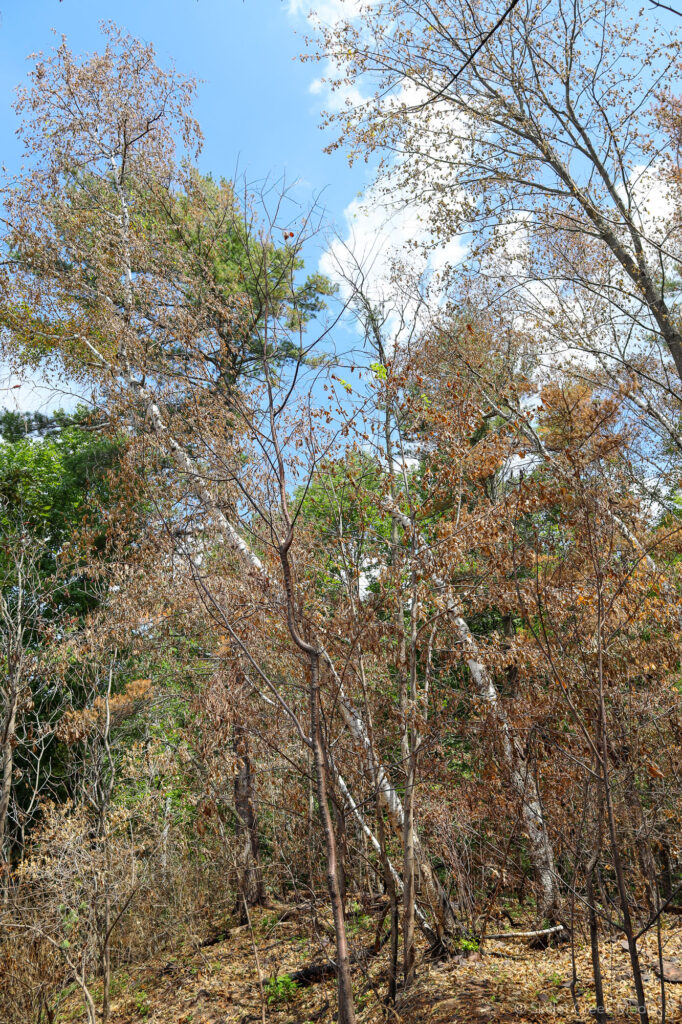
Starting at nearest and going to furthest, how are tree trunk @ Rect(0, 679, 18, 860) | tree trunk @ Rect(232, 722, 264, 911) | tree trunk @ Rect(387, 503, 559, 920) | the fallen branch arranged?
tree trunk @ Rect(387, 503, 559, 920), the fallen branch, tree trunk @ Rect(232, 722, 264, 911), tree trunk @ Rect(0, 679, 18, 860)

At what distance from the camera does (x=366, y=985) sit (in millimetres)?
5516

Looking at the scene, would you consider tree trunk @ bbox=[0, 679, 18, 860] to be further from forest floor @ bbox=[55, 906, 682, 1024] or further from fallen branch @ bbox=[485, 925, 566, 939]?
fallen branch @ bbox=[485, 925, 566, 939]

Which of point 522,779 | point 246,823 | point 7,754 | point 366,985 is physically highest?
point 7,754

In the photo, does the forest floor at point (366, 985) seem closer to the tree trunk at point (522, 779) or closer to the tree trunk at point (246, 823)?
the tree trunk at point (246, 823)

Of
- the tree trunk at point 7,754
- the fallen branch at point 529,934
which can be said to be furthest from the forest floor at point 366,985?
the tree trunk at point 7,754

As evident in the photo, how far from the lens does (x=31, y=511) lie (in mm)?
14875

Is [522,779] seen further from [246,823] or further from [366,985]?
[246,823]

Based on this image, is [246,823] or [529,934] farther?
[246,823]

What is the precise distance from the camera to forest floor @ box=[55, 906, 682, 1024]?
495 cm

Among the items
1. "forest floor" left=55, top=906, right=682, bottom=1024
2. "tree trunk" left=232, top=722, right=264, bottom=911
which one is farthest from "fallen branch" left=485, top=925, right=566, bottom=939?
"tree trunk" left=232, top=722, right=264, bottom=911

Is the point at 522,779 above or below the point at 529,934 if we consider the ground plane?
above

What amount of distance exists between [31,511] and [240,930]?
32.3ft

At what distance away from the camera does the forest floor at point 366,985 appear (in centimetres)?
495

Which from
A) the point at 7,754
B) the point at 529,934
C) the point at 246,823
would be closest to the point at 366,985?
the point at 529,934
